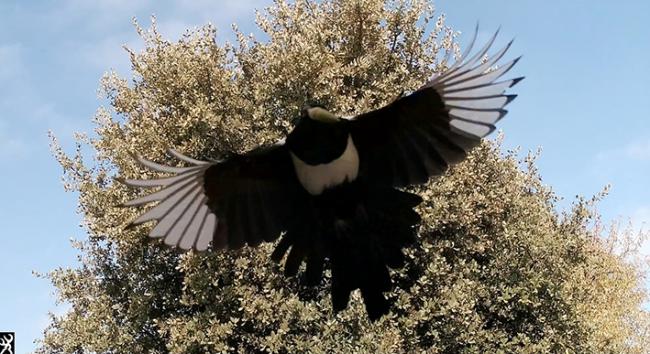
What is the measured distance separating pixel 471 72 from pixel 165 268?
29.3 ft

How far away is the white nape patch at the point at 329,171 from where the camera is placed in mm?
3854

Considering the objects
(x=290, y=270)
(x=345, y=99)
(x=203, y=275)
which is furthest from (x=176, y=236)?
(x=345, y=99)

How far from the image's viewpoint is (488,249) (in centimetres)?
1174

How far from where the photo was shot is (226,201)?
459 cm

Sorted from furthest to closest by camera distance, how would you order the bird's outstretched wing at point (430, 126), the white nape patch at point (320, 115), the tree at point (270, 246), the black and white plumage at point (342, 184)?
the tree at point (270, 246), the bird's outstretched wing at point (430, 126), the black and white plumage at point (342, 184), the white nape patch at point (320, 115)

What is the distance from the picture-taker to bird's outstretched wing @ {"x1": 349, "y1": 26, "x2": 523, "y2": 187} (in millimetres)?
4031

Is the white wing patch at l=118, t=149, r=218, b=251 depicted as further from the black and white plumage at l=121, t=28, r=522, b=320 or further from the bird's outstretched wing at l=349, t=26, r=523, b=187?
the bird's outstretched wing at l=349, t=26, r=523, b=187

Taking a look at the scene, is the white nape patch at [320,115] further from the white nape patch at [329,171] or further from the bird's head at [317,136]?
the white nape patch at [329,171]

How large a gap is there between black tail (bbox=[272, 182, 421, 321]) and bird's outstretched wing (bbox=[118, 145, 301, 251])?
27cm

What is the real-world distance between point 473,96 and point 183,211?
1923 millimetres

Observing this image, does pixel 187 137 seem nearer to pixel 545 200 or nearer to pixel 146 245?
pixel 146 245

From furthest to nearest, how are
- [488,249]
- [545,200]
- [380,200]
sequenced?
[545,200] < [488,249] < [380,200]

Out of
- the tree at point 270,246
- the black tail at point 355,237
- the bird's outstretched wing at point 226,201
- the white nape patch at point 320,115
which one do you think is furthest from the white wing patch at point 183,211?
the tree at point 270,246

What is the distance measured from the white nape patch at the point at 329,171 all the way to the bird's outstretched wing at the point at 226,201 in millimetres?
254
